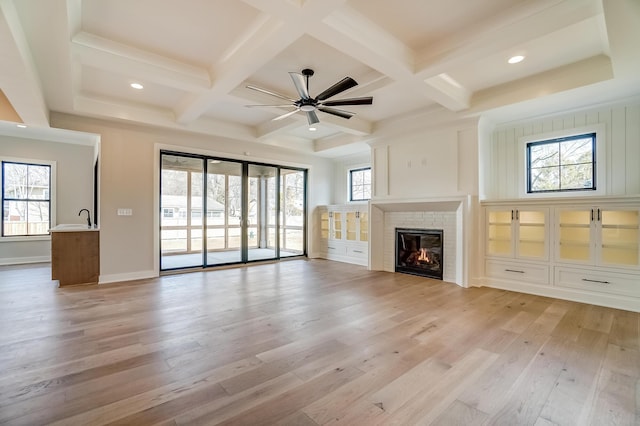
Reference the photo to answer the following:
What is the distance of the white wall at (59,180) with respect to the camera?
6.59 meters

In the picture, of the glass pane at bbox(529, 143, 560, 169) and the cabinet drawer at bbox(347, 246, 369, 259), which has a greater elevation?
the glass pane at bbox(529, 143, 560, 169)

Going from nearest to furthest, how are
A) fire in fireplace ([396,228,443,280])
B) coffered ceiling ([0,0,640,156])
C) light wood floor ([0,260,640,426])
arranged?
light wood floor ([0,260,640,426]) → coffered ceiling ([0,0,640,156]) → fire in fireplace ([396,228,443,280])

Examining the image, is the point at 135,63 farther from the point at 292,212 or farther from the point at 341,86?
the point at 292,212

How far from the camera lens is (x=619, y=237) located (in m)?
3.84

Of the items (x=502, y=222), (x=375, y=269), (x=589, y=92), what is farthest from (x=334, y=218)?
(x=589, y=92)

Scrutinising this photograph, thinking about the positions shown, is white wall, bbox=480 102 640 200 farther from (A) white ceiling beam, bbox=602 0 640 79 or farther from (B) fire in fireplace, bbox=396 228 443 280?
(B) fire in fireplace, bbox=396 228 443 280

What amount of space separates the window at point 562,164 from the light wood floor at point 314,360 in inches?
73.0

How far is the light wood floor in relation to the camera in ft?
5.69

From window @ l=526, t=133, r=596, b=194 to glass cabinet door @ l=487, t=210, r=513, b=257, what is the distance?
69 cm

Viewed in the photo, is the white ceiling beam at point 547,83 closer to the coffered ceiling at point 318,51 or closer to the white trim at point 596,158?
the coffered ceiling at point 318,51

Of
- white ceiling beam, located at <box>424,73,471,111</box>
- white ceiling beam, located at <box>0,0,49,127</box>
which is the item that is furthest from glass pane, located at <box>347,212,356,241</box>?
white ceiling beam, located at <box>0,0,49,127</box>

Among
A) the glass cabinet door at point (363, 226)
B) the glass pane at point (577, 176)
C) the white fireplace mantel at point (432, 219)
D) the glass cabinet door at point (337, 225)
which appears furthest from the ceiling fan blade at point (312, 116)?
the glass pane at point (577, 176)

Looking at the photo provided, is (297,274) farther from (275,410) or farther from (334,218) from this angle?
(275,410)

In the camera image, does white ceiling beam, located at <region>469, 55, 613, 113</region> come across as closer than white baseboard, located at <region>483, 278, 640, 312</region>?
Yes
